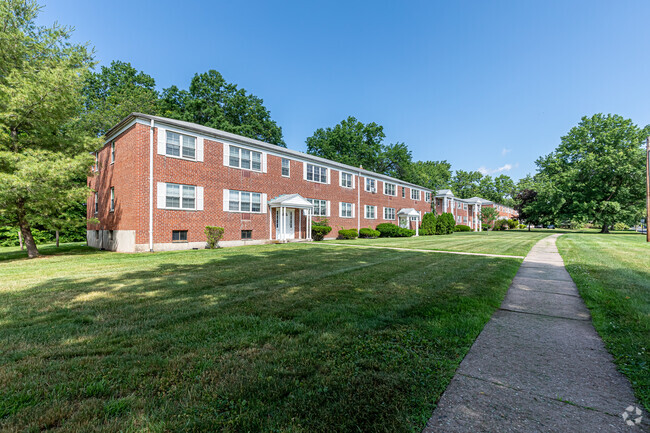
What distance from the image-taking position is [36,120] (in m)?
11.5

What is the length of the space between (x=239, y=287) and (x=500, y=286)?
523 cm

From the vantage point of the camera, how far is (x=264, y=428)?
168 centimetres

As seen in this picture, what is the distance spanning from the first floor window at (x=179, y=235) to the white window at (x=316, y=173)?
395 inches

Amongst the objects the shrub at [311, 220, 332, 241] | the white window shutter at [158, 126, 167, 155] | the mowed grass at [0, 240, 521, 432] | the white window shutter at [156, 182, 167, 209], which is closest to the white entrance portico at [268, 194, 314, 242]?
the shrub at [311, 220, 332, 241]

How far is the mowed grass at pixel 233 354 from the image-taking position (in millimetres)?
1812

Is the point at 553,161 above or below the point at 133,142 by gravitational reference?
above

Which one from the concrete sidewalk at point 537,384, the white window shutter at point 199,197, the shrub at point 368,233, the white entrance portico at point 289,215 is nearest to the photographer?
the concrete sidewalk at point 537,384

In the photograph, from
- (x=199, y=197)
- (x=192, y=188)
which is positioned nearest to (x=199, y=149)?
(x=192, y=188)

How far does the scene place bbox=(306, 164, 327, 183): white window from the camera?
21672 millimetres

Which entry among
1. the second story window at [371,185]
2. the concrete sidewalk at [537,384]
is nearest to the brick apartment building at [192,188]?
the second story window at [371,185]

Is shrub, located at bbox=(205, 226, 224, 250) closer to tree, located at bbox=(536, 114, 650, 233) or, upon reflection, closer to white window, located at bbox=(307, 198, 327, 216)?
white window, located at bbox=(307, 198, 327, 216)

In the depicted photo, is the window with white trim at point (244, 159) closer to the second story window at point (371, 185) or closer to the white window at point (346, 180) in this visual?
the white window at point (346, 180)

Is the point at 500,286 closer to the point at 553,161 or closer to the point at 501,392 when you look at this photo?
the point at 501,392

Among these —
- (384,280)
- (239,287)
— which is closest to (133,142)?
(239,287)
